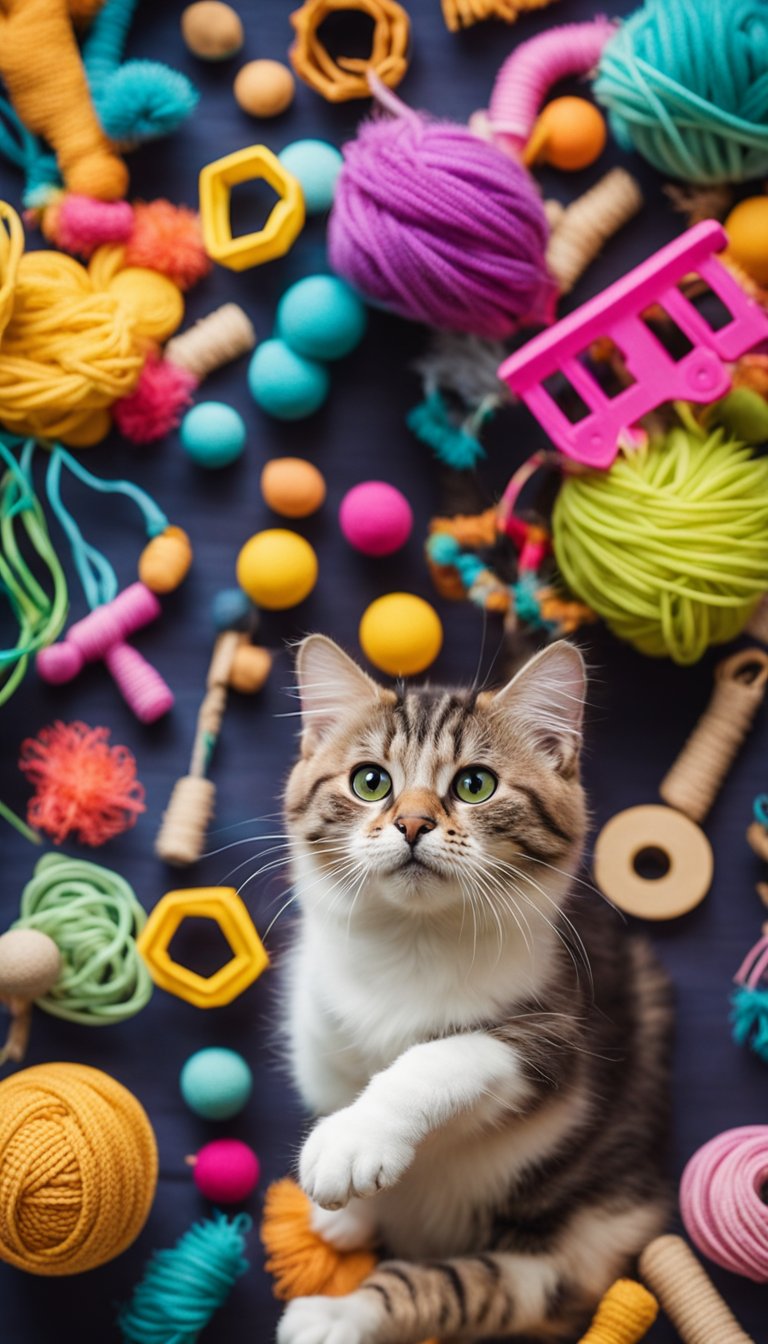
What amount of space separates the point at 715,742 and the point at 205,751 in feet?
2.07

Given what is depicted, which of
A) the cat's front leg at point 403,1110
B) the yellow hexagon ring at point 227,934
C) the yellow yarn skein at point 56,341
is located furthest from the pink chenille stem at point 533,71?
the cat's front leg at point 403,1110

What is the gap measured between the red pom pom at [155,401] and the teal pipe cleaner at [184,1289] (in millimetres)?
982

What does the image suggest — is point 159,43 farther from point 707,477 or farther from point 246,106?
point 707,477

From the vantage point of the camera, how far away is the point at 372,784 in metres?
1.28

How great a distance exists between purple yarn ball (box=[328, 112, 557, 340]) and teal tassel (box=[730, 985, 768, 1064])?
87 centimetres

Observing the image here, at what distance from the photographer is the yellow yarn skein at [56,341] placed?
156 cm

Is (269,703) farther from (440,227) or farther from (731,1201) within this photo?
(731,1201)

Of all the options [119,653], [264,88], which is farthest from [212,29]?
[119,653]

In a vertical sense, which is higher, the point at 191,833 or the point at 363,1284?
the point at 191,833

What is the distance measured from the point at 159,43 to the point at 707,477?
93 cm

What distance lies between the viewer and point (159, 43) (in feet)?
5.66

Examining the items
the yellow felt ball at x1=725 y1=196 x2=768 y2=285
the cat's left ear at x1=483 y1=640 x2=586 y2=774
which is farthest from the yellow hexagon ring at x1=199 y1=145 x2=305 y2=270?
the cat's left ear at x1=483 y1=640 x2=586 y2=774

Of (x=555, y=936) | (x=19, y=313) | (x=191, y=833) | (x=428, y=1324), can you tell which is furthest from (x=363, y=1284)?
(x=19, y=313)

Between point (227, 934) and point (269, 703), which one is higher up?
point (269, 703)
